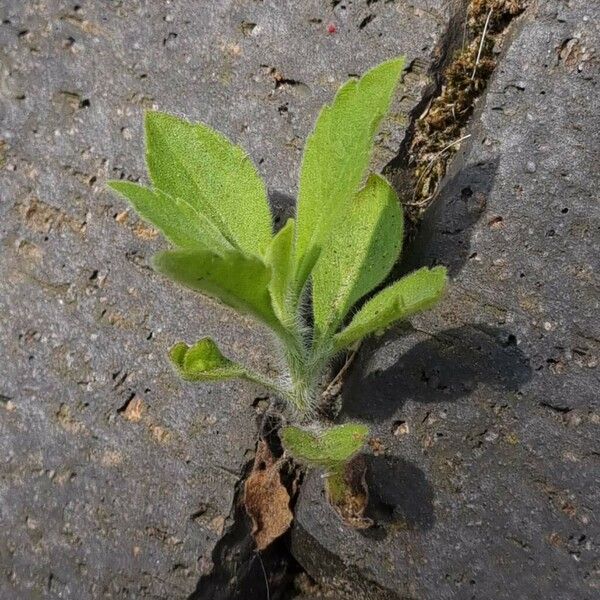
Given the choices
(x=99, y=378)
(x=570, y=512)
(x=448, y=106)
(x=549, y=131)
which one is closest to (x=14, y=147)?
(x=99, y=378)

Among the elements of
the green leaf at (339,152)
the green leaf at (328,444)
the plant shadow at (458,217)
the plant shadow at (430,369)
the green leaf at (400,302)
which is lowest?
the plant shadow at (430,369)

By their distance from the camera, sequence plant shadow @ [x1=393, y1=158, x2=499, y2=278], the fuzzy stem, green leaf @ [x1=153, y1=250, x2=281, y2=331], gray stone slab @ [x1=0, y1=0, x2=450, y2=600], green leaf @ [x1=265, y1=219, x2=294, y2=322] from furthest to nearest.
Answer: gray stone slab @ [x1=0, y1=0, x2=450, y2=600] < plant shadow @ [x1=393, y1=158, x2=499, y2=278] < the fuzzy stem < green leaf @ [x1=265, y1=219, x2=294, y2=322] < green leaf @ [x1=153, y1=250, x2=281, y2=331]

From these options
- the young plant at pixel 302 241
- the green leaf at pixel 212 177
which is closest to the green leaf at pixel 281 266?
the young plant at pixel 302 241

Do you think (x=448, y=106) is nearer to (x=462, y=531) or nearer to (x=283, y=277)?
(x=283, y=277)

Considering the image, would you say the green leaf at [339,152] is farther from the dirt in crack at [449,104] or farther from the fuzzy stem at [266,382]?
the dirt in crack at [449,104]

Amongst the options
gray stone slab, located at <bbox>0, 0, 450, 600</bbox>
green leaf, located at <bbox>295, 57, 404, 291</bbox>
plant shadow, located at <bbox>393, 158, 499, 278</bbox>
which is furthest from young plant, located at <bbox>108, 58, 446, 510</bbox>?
gray stone slab, located at <bbox>0, 0, 450, 600</bbox>

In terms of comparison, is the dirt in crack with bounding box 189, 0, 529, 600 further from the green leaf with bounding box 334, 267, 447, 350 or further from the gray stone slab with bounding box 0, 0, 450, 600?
the green leaf with bounding box 334, 267, 447, 350

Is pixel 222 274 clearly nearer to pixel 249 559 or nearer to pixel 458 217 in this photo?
pixel 458 217
